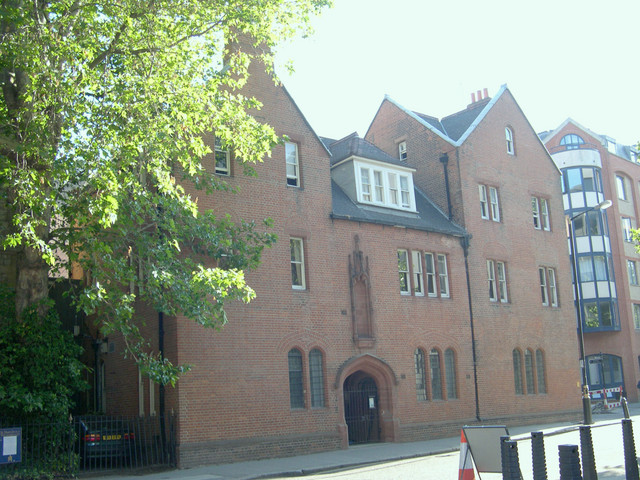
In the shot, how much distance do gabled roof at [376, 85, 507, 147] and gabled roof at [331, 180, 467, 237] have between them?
119 inches

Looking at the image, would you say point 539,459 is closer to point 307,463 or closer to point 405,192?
point 307,463

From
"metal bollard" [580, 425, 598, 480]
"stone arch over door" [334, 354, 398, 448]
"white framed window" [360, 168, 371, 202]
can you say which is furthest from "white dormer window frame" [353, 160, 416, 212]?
"metal bollard" [580, 425, 598, 480]

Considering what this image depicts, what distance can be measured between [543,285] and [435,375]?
8795mm

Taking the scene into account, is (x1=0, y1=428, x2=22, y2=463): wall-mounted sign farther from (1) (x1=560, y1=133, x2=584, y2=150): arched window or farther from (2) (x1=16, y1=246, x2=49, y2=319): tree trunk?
(1) (x1=560, y1=133, x2=584, y2=150): arched window

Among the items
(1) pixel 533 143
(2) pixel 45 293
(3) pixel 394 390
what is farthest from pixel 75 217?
(1) pixel 533 143

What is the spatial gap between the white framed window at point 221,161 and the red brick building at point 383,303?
0.30ft

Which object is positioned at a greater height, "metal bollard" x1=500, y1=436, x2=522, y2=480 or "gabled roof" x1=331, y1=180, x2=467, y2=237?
"gabled roof" x1=331, y1=180, x2=467, y2=237

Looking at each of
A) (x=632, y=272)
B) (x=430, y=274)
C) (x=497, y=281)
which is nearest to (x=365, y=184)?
(x=430, y=274)

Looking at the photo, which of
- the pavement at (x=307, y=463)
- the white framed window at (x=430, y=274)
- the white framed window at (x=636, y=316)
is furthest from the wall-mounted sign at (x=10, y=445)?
the white framed window at (x=636, y=316)

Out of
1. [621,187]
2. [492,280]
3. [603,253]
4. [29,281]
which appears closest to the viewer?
[29,281]

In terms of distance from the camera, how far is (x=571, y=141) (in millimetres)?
49656

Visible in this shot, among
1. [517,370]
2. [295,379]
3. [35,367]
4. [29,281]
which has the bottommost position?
[517,370]

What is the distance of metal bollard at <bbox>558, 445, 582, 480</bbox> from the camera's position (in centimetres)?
909

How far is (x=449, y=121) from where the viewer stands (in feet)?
108
